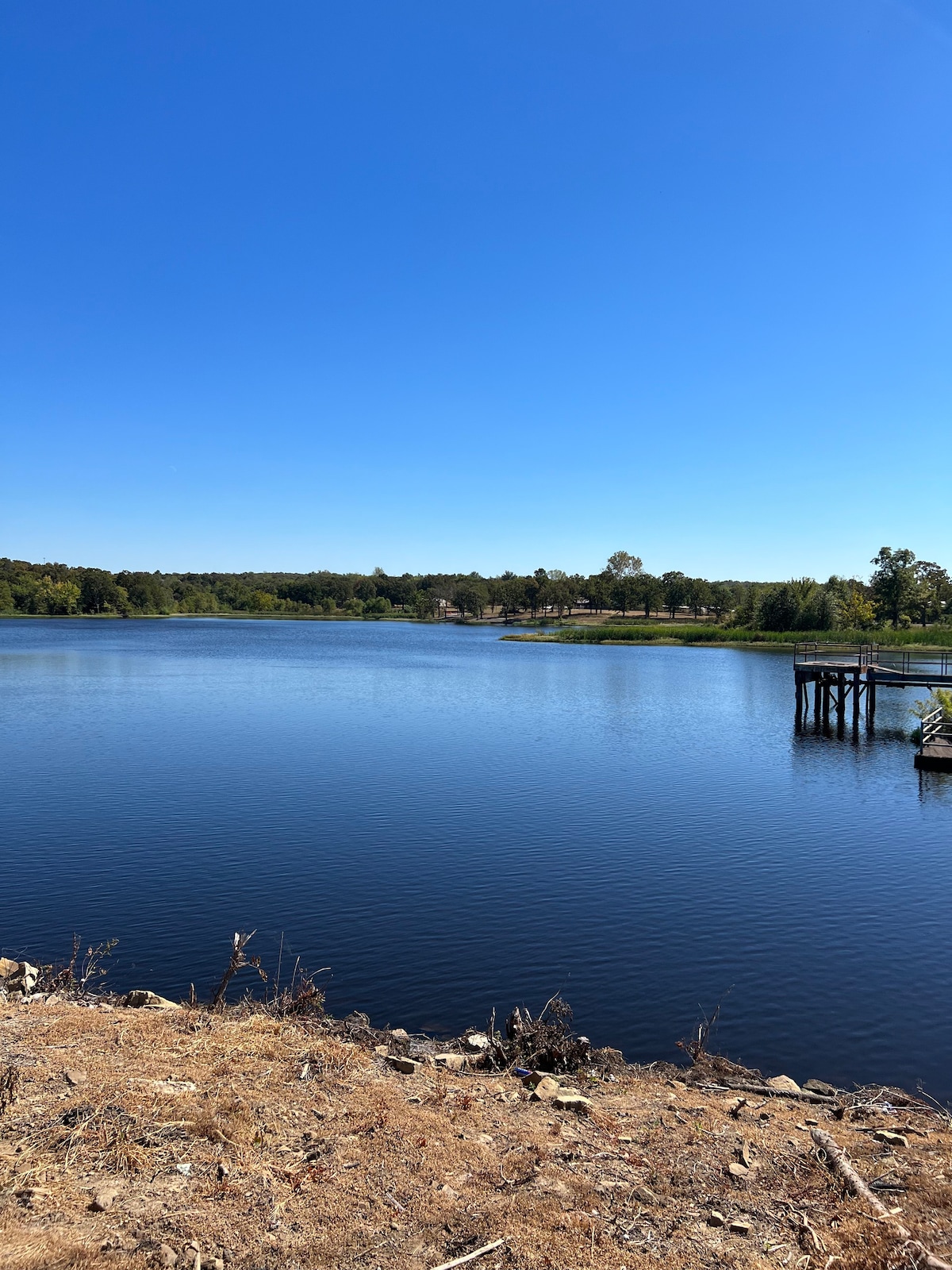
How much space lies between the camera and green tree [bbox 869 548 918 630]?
116000 millimetres

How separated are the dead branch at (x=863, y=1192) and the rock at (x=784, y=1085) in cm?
129

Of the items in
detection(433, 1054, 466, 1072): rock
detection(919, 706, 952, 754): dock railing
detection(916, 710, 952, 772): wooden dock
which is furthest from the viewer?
detection(919, 706, 952, 754): dock railing

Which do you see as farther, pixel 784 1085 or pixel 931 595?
pixel 931 595

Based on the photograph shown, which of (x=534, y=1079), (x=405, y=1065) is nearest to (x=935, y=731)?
(x=534, y=1079)

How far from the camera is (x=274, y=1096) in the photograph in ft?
27.9

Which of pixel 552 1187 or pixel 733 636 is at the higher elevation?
pixel 733 636

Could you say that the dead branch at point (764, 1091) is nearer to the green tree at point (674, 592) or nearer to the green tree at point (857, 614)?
the green tree at point (857, 614)

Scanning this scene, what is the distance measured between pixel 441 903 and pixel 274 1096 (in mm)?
8689

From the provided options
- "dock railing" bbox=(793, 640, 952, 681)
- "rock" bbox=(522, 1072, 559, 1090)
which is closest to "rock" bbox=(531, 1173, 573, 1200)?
"rock" bbox=(522, 1072, 559, 1090)

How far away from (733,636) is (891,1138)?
11070cm

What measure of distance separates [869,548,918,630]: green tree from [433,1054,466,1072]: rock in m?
121

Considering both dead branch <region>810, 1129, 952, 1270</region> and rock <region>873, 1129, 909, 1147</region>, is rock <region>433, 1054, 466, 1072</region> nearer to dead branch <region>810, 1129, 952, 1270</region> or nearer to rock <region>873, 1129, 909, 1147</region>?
dead branch <region>810, 1129, 952, 1270</region>

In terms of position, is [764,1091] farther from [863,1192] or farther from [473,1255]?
[473,1255]

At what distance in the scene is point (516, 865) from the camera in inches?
776
